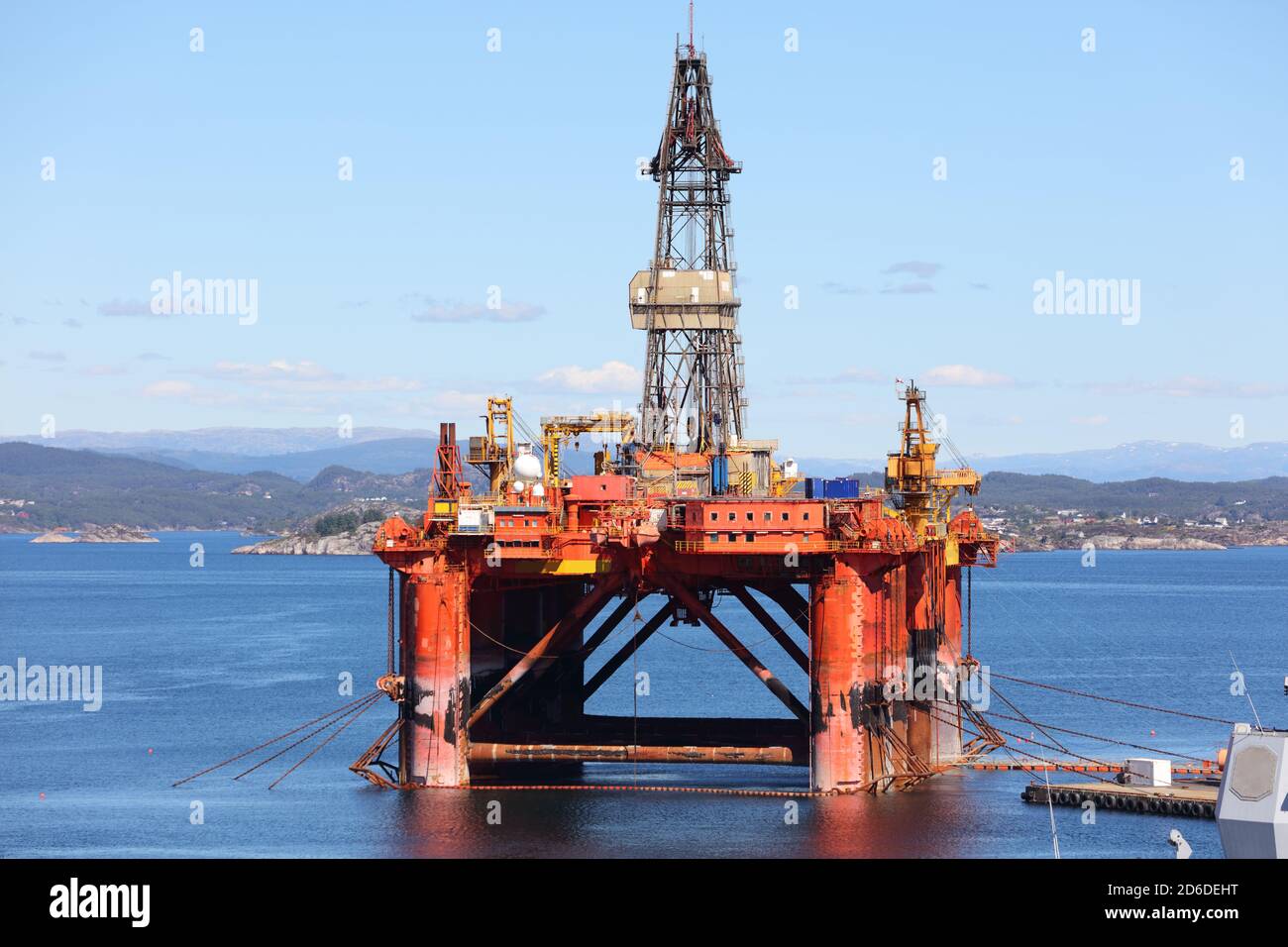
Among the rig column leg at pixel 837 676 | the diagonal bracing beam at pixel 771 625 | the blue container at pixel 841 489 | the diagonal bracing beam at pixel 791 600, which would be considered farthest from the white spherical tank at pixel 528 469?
the rig column leg at pixel 837 676

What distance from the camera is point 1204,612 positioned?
155125 millimetres

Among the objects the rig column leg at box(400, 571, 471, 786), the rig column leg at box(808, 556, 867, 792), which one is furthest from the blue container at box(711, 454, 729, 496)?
the rig column leg at box(400, 571, 471, 786)

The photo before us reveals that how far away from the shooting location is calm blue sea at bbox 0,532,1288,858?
5131 cm

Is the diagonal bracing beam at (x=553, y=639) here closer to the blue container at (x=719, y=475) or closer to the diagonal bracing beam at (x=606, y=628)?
the diagonal bracing beam at (x=606, y=628)

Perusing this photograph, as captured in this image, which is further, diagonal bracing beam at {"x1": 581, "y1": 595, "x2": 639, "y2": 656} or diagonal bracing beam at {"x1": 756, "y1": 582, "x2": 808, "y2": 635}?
diagonal bracing beam at {"x1": 581, "y1": 595, "x2": 639, "y2": 656}

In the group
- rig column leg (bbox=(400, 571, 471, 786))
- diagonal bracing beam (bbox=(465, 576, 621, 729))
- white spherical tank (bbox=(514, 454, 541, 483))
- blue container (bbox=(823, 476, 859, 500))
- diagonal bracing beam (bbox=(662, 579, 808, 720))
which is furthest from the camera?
white spherical tank (bbox=(514, 454, 541, 483))

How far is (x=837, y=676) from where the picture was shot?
54.5m

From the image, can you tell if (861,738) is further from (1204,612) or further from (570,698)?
(1204,612)

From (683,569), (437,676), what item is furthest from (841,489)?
(437,676)

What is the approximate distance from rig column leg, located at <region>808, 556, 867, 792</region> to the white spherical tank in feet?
30.1

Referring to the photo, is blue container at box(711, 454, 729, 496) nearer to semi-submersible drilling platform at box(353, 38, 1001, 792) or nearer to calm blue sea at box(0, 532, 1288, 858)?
semi-submersible drilling platform at box(353, 38, 1001, 792)
